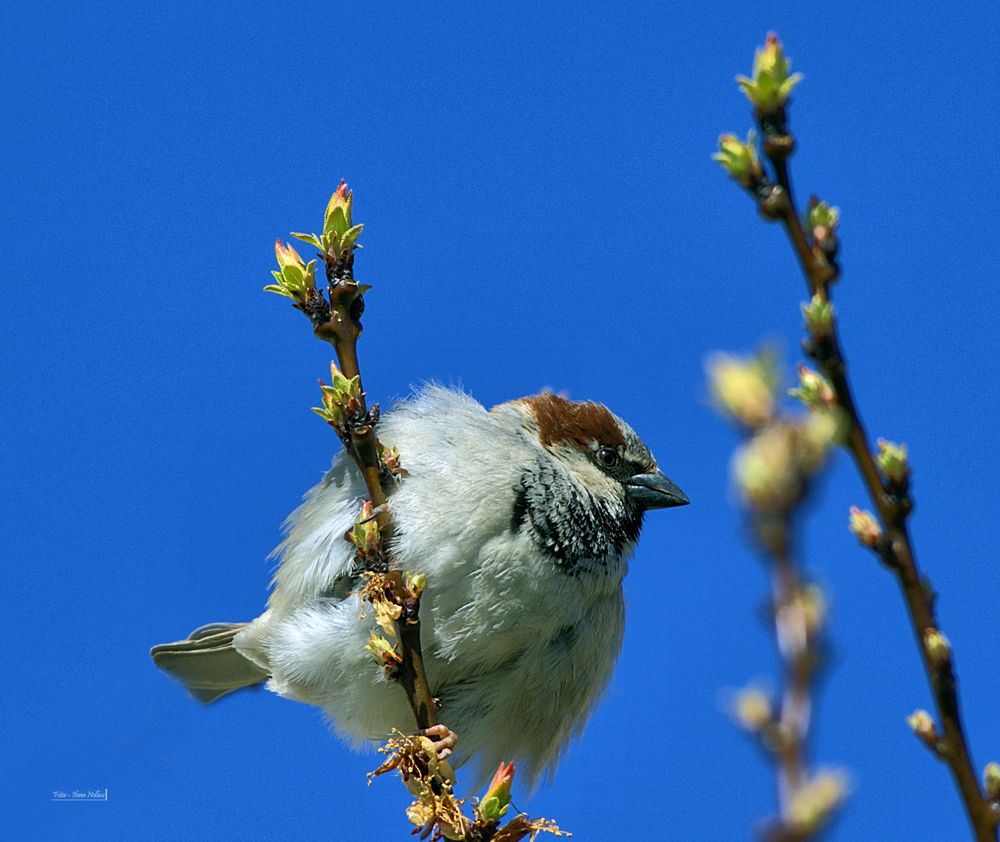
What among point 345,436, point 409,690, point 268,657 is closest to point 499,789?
point 409,690

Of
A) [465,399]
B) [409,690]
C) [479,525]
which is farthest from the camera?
[465,399]

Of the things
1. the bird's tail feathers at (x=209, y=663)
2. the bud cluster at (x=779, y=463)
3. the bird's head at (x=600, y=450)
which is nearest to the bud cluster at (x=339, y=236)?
the bird's head at (x=600, y=450)

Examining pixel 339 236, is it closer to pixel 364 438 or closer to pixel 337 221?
pixel 337 221

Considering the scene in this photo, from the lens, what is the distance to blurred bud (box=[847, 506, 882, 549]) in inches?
45.7

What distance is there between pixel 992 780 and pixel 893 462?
1.03 ft

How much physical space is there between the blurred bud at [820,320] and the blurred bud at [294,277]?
5.97 feet

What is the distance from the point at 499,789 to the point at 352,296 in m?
1.13

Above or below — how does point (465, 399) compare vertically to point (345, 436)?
above

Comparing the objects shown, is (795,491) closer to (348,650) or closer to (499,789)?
(499,789)

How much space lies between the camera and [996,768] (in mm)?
1167

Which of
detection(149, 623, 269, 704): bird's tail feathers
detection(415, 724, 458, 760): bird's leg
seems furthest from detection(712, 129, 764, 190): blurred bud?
detection(149, 623, 269, 704): bird's tail feathers

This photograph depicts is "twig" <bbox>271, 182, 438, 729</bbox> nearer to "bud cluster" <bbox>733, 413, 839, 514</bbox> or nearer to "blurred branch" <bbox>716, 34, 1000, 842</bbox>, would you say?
"blurred branch" <bbox>716, 34, 1000, 842</bbox>

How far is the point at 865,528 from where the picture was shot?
3.89 ft

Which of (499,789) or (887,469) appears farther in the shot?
(499,789)
